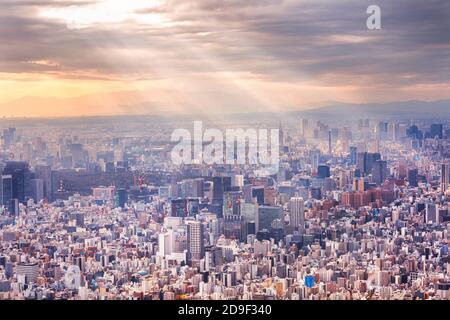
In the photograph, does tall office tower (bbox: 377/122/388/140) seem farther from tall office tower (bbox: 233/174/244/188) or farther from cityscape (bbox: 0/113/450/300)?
tall office tower (bbox: 233/174/244/188)

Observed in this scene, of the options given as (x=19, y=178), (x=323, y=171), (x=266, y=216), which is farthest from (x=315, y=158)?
(x=19, y=178)

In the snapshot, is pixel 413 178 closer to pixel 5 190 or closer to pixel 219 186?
pixel 219 186

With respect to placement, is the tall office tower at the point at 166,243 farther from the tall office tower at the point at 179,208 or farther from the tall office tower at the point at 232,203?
the tall office tower at the point at 232,203

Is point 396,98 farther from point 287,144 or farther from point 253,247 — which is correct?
point 253,247

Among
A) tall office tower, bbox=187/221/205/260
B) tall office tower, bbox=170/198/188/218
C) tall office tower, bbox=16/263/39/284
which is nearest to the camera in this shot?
tall office tower, bbox=16/263/39/284

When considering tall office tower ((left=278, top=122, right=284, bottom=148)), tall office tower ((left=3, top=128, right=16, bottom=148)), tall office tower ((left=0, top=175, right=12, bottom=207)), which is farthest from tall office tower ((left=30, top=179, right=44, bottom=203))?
tall office tower ((left=278, top=122, right=284, bottom=148))

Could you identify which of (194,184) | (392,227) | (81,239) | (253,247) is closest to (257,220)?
(253,247)

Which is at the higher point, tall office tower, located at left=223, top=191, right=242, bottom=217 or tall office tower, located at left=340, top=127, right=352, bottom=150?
tall office tower, located at left=340, top=127, right=352, bottom=150
